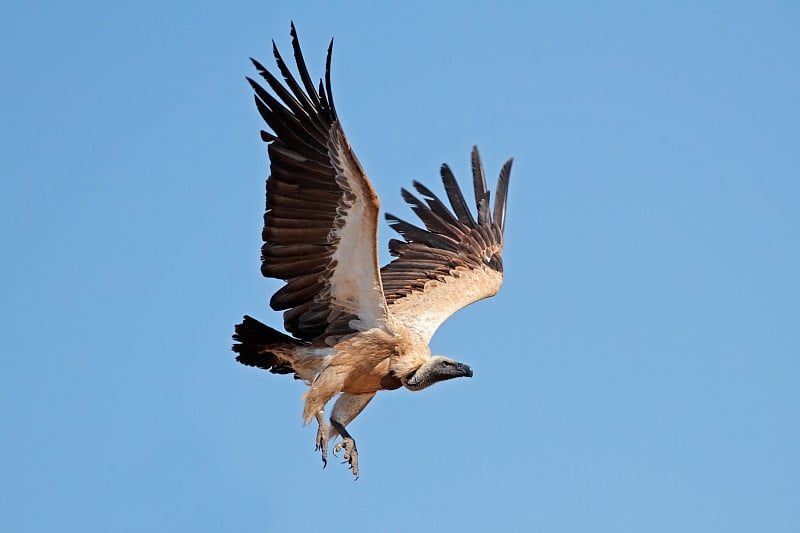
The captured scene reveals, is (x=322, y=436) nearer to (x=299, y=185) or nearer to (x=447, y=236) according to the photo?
(x=299, y=185)

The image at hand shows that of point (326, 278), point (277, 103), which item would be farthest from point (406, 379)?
point (277, 103)

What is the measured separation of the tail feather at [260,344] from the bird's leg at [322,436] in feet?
2.16

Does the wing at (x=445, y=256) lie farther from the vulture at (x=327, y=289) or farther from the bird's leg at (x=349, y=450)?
the bird's leg at (x=349, y=450)

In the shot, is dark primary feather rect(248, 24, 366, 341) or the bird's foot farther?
the bird's foot

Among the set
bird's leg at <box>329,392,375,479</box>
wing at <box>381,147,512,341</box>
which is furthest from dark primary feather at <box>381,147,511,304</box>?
bird's leg at <box>329,392,375,479</box>

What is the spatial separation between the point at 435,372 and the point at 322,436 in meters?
1.13

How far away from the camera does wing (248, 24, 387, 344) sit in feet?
34.5

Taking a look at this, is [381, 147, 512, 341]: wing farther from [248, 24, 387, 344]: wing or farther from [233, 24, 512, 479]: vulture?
[248, 24, 387, 344]: wing

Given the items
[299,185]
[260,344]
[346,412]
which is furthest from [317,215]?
[346,412]

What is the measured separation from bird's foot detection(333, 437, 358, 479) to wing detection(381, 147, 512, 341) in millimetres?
1387

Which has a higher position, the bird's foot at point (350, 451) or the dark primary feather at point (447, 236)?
the dark primary feather at point (447, 236)

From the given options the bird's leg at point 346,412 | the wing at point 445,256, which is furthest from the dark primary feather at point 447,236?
the bird's leg at point 346,412

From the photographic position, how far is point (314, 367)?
11.6 m

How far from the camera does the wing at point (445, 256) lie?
43.3 ft
